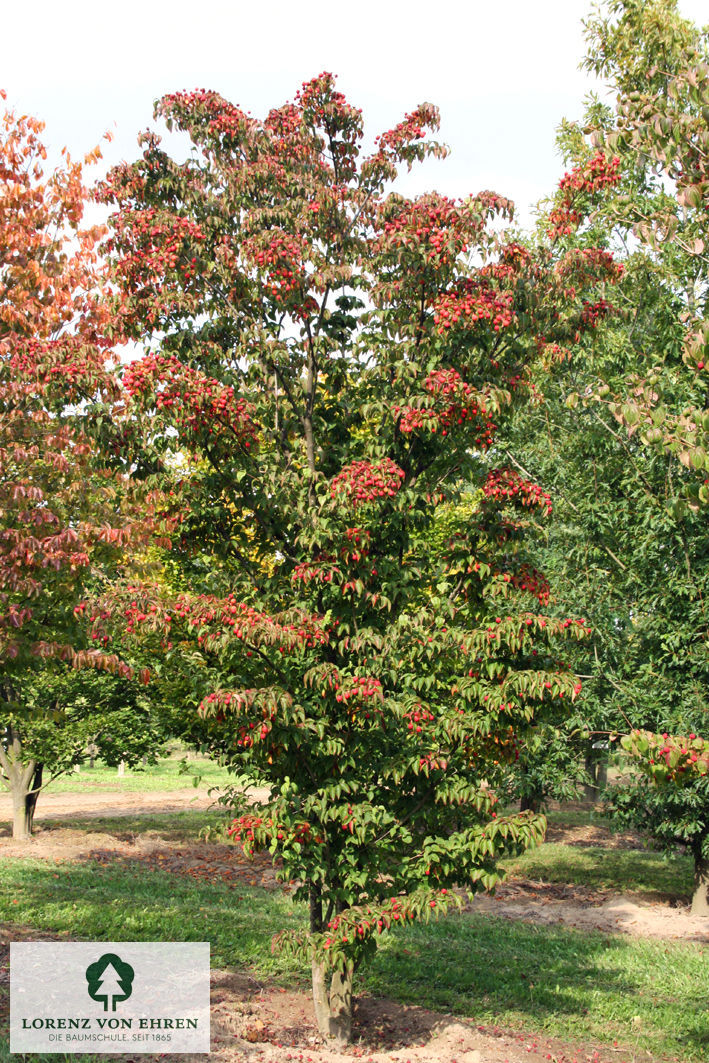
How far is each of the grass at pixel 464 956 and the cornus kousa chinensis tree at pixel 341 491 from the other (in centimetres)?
275

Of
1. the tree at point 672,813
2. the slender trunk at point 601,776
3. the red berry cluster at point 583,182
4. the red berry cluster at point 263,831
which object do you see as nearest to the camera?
the red berry cluster at point 263,831

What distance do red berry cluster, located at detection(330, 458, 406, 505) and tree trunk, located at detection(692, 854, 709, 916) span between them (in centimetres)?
1261

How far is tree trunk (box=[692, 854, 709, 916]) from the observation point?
16.4m

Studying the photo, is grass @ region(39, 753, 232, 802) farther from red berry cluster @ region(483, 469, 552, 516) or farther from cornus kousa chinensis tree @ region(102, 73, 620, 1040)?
red berry cluster @ region(483, 469, 552, 516)

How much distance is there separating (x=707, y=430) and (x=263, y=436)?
413 centimetres

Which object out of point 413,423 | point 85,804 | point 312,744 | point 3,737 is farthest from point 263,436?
point 85,804

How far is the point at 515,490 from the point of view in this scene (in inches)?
297

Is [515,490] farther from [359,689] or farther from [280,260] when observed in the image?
[280,260]

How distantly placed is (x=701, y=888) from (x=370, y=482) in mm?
13268

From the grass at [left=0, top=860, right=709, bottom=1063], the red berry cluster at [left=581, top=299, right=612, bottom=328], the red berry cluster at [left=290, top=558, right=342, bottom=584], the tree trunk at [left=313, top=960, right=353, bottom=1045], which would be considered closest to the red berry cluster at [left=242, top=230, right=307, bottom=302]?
the red berry cluster at [left=290, top=558, right=342, bottom=584]

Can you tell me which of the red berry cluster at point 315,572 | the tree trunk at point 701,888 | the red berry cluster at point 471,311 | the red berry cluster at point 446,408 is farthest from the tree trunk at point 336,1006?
the tree trunk at point 701,888

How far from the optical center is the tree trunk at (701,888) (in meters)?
16.4

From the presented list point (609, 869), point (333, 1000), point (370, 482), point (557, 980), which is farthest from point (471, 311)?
point (609, 869)

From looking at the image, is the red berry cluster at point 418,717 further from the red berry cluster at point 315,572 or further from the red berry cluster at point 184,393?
the red berry cluster at point 184,393
